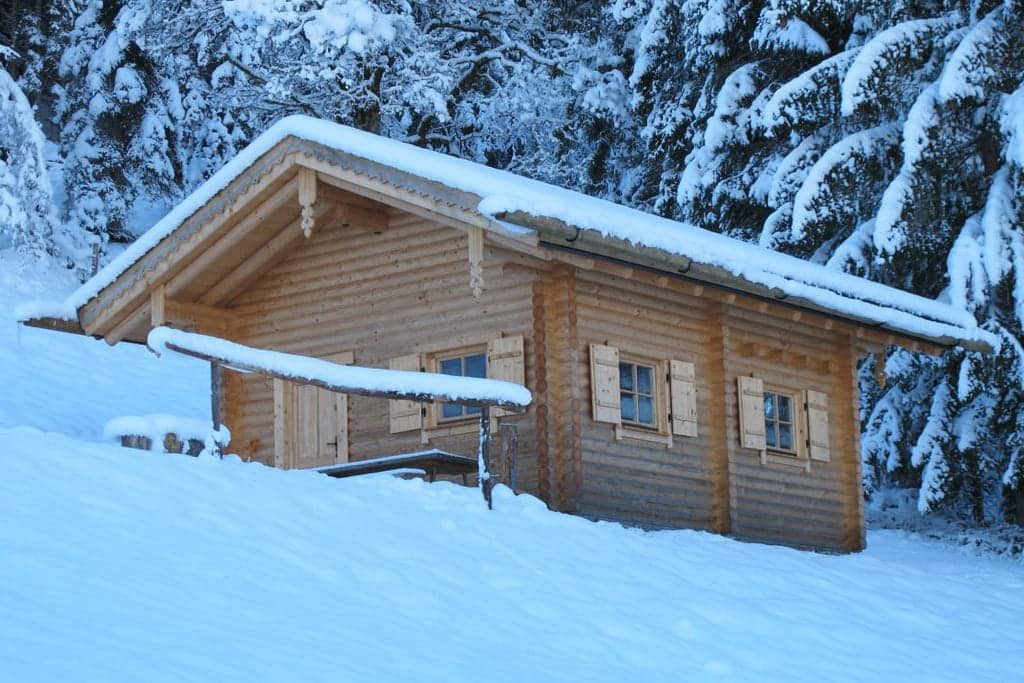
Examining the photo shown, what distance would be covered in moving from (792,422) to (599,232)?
5.35 metres

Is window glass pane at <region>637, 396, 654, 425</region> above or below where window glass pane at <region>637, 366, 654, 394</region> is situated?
below

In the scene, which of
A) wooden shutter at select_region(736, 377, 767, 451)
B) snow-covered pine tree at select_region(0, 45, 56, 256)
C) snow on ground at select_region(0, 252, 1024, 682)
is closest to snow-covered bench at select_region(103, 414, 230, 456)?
snow on ground at select_region(0, 252, 1024, 682)

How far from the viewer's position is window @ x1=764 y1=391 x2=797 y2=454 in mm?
19469

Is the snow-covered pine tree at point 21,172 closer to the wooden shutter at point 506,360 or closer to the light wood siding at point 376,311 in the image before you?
the light wood siding at point 376,311

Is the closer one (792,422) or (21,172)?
(792,422)

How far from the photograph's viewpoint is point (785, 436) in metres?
19.7

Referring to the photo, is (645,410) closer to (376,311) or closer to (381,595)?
(376,311)

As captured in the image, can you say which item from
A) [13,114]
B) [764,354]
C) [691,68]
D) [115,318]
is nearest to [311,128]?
[115,318]

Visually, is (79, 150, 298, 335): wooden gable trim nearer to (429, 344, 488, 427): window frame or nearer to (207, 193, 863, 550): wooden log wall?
(207, 193, 863, 550): wooden log wall

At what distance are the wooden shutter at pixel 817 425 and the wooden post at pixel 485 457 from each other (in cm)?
737

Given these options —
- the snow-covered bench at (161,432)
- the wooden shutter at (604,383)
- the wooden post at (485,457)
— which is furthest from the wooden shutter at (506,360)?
the snow-covered bench at (161,432)

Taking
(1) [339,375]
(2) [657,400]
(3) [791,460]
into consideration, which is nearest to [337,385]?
(1) [339,375]

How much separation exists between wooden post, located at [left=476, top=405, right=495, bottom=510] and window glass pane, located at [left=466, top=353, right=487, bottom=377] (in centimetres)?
396

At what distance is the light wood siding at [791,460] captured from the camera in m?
18.6
